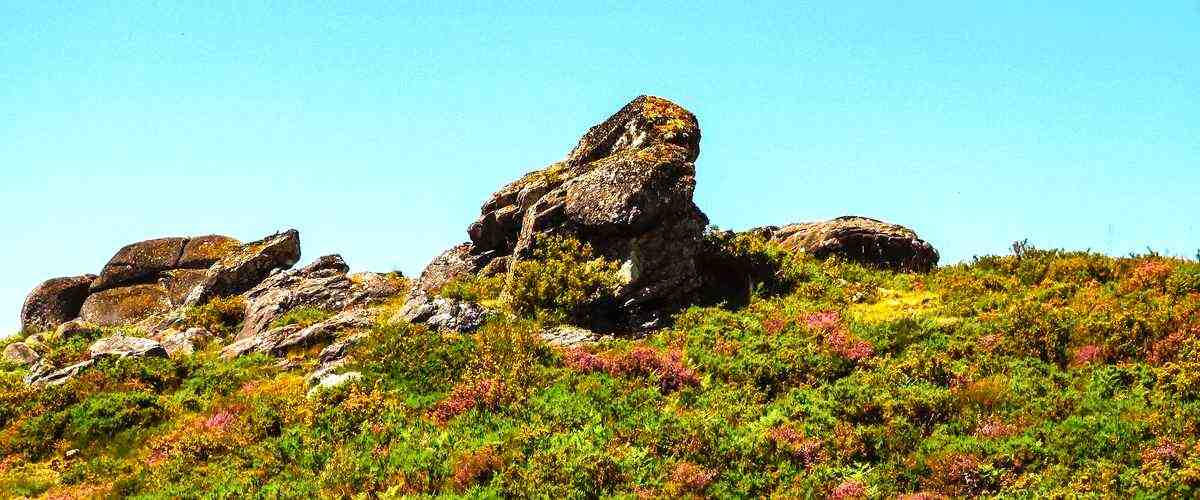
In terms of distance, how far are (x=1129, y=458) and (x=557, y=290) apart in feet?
53.6

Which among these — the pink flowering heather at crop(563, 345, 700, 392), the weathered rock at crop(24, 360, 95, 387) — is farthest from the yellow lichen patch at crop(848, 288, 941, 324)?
the weathered rock at crop(24, 360, 95, 387)

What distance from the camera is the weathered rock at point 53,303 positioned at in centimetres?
4412

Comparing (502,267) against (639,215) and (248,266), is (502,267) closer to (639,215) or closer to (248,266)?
(639,215)

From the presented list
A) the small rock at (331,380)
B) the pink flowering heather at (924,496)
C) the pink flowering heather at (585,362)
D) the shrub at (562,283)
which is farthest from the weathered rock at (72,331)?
the pink flowering heather at (924,496)

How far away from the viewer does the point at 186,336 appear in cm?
3294

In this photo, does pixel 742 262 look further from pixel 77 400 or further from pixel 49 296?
pixel 49 296

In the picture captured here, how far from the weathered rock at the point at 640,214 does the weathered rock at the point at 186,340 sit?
1126 cm

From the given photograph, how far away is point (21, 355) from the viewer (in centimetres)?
3366

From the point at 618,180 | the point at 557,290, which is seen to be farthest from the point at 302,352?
the point at 618,180

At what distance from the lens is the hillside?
16156mm

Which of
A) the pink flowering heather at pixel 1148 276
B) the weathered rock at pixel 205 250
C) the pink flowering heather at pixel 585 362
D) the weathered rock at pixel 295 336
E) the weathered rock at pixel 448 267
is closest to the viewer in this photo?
the pink flowering heather at pixel 585 362

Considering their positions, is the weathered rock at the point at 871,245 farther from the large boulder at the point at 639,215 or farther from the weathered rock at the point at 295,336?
the weathered rock at the point at 295,336

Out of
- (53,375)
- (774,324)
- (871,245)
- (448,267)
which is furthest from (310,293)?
(871,245)

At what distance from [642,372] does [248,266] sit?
25.7 metres
